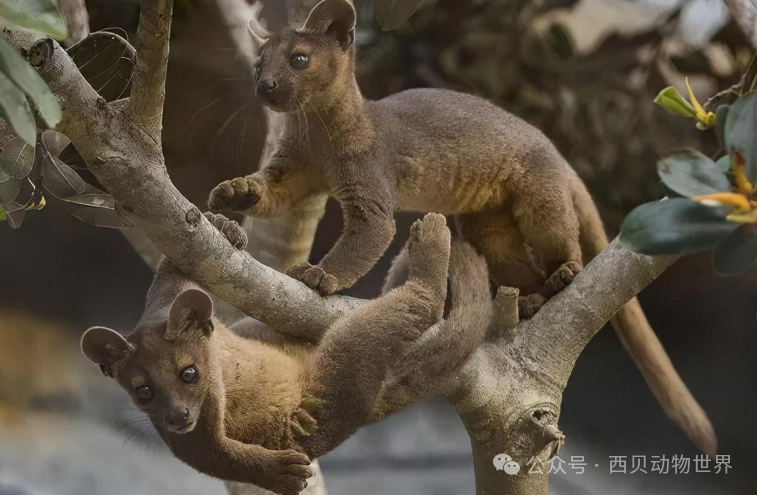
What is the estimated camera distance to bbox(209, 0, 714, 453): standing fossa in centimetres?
138

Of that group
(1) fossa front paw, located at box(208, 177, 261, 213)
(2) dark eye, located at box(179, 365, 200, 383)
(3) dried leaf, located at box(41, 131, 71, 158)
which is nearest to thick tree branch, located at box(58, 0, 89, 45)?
(3) dried leaf, located at box(41, 131, 71, 158)

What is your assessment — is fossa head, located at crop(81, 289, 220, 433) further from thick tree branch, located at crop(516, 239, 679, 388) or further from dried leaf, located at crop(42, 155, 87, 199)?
thick tree branch, located at crop(516, 239, 679, 388)

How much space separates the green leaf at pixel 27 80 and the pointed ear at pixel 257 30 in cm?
60

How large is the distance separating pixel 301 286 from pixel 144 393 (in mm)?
339

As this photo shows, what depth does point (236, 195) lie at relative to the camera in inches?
Answer: 54.6

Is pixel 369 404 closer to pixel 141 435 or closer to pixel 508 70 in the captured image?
pixel 141 435

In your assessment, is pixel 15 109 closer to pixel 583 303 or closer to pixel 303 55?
pixel 303 55

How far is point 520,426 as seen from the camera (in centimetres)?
151

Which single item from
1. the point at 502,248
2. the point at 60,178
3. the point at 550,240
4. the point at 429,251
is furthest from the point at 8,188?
the point at 550,240

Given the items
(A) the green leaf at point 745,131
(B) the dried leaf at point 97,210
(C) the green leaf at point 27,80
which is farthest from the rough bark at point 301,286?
(A) the green leaf at point 745,131

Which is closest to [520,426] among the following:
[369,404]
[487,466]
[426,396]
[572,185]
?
[487,466]

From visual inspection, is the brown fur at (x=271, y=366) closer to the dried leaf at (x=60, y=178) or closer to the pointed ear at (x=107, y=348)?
the pointed ear at (x=107, y=348)

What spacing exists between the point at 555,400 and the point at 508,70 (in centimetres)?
74

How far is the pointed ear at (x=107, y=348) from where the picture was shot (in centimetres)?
122
